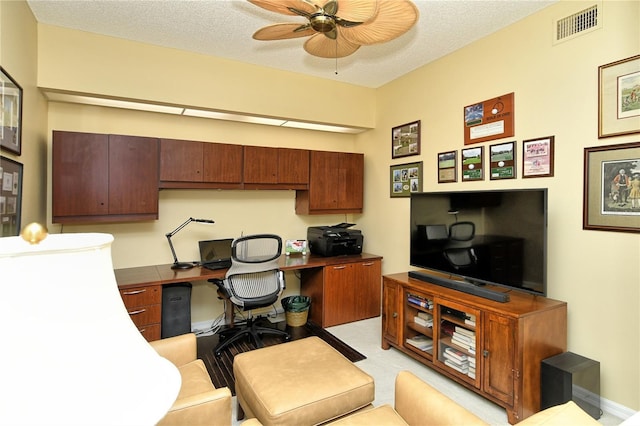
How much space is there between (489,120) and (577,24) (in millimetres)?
854

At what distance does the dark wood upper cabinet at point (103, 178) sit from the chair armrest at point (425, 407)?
9.02ft

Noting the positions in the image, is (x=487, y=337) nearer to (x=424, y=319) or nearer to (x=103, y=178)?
(x=424, y=319)

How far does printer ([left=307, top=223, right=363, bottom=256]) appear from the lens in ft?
13.2

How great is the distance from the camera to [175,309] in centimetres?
321

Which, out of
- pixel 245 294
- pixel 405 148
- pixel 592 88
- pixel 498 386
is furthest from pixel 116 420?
pixel 405 148

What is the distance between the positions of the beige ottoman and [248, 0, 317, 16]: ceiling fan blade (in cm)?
202

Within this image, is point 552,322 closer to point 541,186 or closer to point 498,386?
point 498,386

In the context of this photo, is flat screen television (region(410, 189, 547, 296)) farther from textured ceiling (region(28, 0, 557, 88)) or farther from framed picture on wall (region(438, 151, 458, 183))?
textured ceiling (region(28, 0, 557, 88))

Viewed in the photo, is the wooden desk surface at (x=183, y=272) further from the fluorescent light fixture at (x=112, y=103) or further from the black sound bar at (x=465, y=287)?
the fluorescent light fixture at (x=112, y=103)

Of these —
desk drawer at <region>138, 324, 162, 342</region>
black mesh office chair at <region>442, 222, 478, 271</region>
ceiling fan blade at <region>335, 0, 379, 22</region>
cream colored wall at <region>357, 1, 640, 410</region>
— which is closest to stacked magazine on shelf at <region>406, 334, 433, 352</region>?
black mesh office chair at <region>442, 222, 478, 271</region>

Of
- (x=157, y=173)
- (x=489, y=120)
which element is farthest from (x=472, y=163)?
(x=157, y=173)

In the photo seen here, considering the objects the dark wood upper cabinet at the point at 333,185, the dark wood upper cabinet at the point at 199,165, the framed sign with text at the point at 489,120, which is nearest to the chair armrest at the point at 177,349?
A: the dark wood upper cabinet at the point at 199,165

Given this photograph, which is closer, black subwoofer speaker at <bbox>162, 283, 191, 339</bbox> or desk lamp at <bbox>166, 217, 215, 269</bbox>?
black subwoofer speaker at <bbox>162, 283, 191, 339</bbox>

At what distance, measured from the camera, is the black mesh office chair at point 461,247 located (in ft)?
8.99
